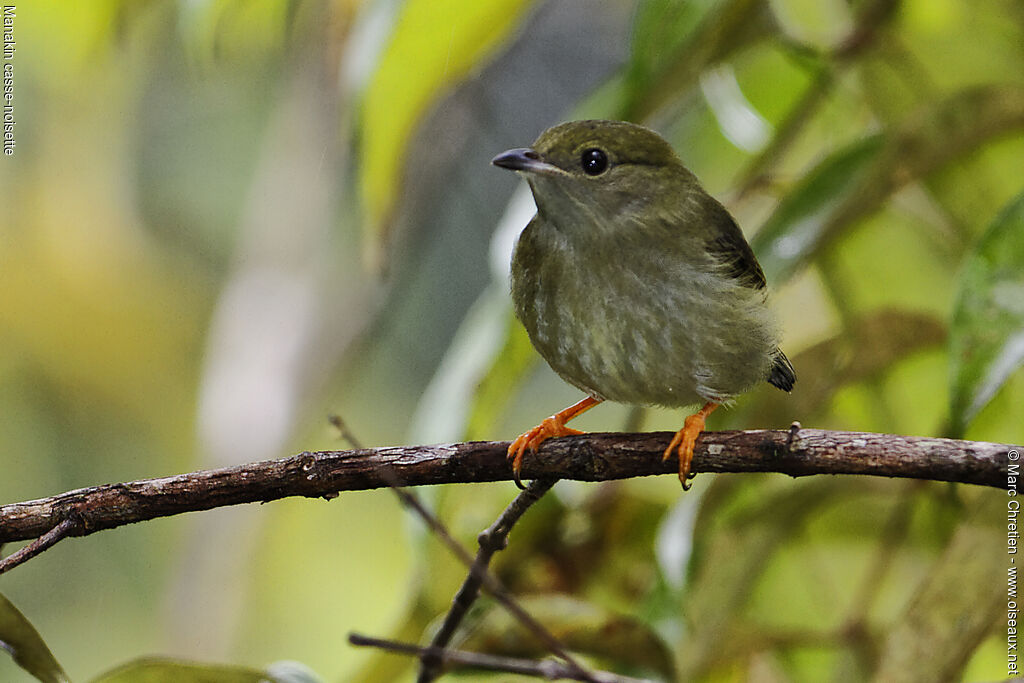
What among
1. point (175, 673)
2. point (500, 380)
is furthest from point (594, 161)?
point (175, 673)

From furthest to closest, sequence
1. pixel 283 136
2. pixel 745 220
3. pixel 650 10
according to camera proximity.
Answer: pixel 283 136 → pixel 745 220 → pixel 650 10

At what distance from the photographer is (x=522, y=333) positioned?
5.65ft

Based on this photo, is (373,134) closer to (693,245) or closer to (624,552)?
(693,245)

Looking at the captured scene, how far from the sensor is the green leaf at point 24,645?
988mm

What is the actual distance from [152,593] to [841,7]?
3892mm

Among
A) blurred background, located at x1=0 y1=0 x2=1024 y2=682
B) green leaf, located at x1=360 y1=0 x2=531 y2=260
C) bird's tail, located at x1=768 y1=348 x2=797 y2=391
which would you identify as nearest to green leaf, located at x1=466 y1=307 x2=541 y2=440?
blurred background, located at x1=0 y1=0 x2=1024 y2=682

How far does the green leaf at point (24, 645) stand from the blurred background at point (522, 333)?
2.15ft

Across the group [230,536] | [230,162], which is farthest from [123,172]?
[230,536]

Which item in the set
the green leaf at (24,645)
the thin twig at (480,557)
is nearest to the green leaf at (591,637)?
the thin twig at (480,557)

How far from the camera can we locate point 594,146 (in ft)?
5.00

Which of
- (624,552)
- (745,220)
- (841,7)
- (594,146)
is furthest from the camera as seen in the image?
(745,220)

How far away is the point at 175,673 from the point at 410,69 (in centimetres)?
90

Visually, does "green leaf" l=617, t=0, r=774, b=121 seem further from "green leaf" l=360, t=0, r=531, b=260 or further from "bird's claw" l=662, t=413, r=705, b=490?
"bird's claw" l=662, t=413, r=705, b=490

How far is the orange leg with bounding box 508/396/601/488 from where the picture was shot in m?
1.18
